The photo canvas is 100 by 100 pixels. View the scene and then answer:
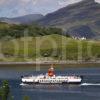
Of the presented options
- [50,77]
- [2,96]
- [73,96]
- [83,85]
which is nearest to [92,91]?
[73,96]

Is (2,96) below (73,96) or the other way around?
the other way around

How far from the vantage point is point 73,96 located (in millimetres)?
112188

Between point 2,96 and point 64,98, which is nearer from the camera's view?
point 2,96

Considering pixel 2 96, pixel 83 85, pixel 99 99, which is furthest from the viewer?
pixel 83 85

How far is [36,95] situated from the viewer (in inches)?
4663

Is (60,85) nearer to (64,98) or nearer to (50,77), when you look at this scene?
(50,77)

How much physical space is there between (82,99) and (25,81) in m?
50.4

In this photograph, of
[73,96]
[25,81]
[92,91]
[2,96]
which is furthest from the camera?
[25,81]

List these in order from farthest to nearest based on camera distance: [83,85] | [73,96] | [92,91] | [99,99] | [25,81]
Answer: [25,81] → [83,85] → [92,91] → [73,96] → [99,99]

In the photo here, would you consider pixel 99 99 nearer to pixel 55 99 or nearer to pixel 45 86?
pixel 55 99

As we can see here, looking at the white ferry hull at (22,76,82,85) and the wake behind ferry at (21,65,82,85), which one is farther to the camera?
the wake behind ferry at (21,65,82,85)

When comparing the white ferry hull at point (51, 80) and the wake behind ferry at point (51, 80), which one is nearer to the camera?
the white ferry hull at point (51, 80)

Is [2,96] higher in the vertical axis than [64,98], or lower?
higher

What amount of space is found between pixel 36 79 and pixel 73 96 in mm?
44981
